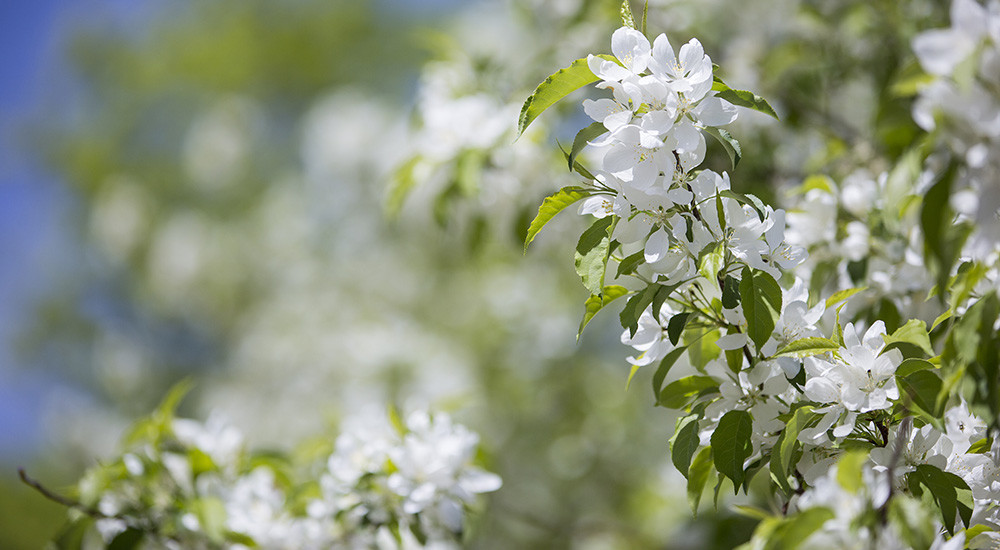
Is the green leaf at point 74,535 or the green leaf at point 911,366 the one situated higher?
the green leaf at point 911,366

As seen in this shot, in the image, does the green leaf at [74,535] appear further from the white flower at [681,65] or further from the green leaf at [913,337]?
the green leaf at [913,337]

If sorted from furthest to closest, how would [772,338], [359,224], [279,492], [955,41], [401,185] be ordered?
1. [359,224]
2. [401,185]
3. [279,492]
4. [772,338]
5. [955,41]

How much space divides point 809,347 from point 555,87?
49 cm

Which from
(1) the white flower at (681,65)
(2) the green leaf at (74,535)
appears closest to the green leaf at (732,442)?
(1) the white flower at (681,65)

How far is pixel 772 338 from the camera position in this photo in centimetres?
101

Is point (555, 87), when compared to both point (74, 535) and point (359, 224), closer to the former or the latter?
point (74, 535)

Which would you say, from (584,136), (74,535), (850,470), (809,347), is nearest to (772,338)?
(809,347)

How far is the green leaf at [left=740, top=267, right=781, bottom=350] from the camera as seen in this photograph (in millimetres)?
906

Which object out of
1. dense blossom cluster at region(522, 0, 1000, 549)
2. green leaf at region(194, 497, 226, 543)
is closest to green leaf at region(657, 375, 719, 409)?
dense blossom cluster at region(522, 0, 1000, 549)

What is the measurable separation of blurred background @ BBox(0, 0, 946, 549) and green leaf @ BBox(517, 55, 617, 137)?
1.21 feet

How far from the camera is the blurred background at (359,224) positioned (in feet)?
7.13

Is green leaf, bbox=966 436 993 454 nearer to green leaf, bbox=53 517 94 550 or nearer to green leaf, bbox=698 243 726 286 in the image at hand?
green leaf, bbox=698 243 726 286

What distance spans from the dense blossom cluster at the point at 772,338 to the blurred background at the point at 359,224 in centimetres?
22

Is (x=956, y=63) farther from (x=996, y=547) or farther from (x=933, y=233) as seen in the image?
(x=996, y=547)
